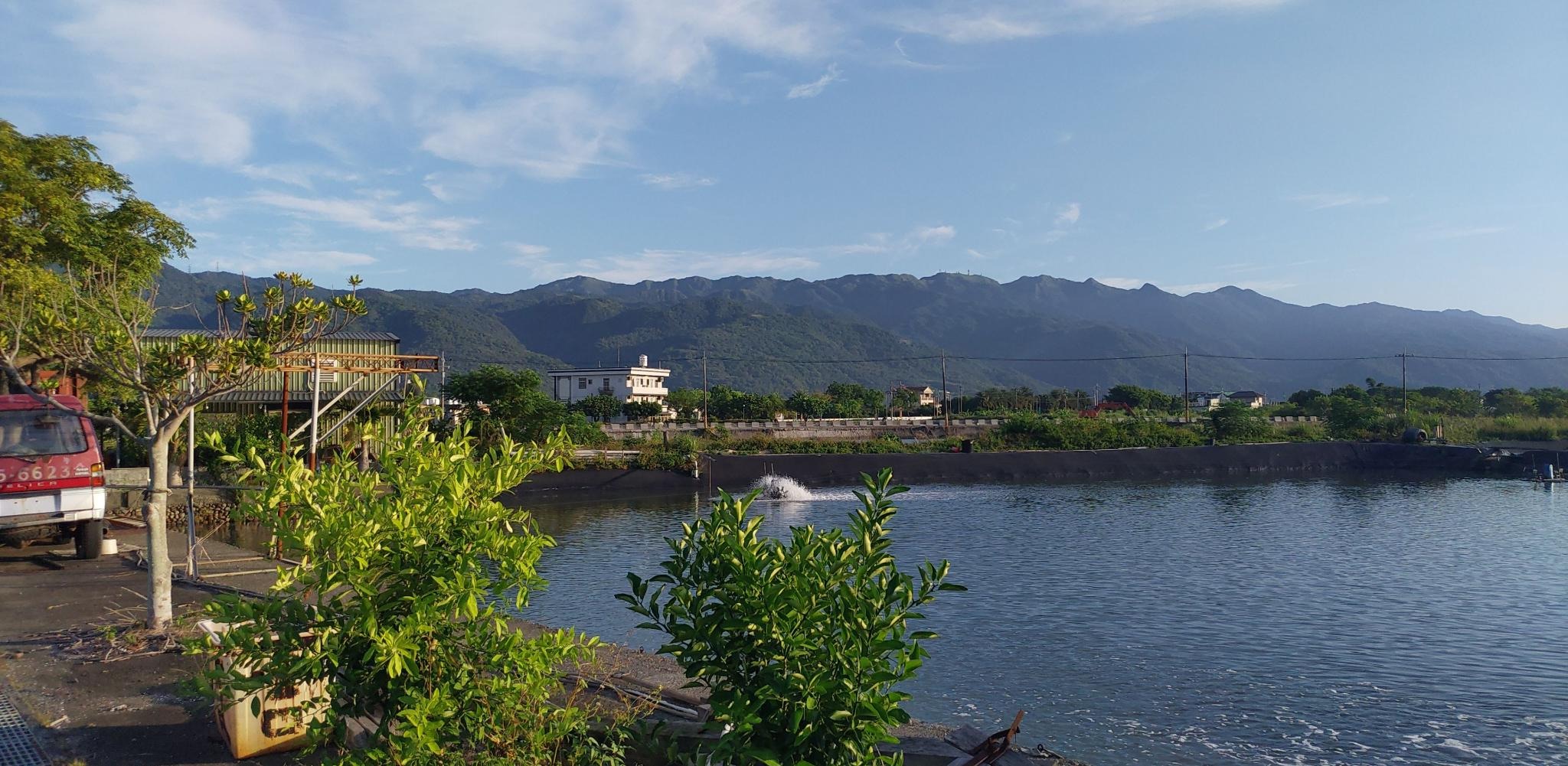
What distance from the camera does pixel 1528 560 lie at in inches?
820

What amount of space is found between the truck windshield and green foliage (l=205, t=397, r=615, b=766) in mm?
10555

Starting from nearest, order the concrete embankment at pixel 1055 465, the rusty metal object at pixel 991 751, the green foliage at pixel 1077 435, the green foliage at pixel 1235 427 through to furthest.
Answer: the rusty metal object at pixel 991 751 → the concrete embankment at pixel 1055 465 → the green foliage at pixel 1077 435 → the green foliage at pixel 1235 427

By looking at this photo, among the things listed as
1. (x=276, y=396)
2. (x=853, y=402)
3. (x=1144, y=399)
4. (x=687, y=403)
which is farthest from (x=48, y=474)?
(x=1144, y=399)

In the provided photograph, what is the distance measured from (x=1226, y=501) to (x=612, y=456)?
23.4 m

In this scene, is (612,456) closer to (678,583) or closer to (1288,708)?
(1288,708)

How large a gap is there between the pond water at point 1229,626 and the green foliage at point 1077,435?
72.6 ft

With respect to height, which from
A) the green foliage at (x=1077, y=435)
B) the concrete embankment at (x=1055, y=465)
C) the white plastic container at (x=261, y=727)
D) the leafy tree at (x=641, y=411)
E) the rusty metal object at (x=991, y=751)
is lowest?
the concrete embankment at (x=1055, y=465)

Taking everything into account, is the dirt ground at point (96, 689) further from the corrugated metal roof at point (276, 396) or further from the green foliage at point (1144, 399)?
the green foliage at point (1144, 399)

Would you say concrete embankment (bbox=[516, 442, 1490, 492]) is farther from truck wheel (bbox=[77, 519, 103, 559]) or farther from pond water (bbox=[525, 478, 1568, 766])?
truck wheel (bbox=[77, 519, 103, 559])

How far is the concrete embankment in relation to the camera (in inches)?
1479

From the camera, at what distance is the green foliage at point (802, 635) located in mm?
3521

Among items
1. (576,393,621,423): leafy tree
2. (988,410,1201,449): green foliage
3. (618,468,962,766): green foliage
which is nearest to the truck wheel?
(618,468,962,766): green foliage

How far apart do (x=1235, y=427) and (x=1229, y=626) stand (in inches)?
1811

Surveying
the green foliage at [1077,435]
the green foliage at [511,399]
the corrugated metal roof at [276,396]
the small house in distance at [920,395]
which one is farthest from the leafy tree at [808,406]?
the corrugated metal roof at [276,396]
